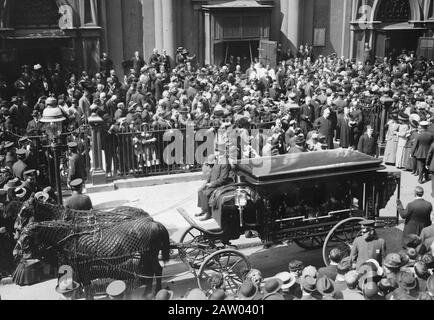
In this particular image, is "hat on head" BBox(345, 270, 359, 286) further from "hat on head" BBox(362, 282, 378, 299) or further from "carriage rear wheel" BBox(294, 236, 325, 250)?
"carriage rear wheel" BBox(294, 236, 325, 250)

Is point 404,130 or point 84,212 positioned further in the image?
point 404,130

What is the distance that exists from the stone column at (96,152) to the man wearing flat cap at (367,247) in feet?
22.9

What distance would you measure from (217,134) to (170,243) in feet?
18.4

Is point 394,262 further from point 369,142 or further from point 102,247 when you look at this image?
point 369,142

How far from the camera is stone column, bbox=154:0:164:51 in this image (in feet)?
76.4

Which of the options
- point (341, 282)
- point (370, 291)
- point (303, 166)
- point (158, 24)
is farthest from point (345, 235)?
point (158, 24)

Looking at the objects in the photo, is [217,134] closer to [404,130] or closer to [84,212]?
[404,130]

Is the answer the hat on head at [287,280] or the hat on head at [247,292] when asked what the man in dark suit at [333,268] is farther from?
the hat on head at [247,292]

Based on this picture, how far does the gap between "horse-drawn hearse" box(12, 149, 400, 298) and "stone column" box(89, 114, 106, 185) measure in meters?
4.66

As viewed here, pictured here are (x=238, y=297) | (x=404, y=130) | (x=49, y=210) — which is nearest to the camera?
(x=238, y=297)

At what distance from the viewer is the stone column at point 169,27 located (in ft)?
76.0

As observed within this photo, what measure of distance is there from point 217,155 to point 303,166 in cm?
166

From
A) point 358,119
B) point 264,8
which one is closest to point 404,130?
point 358,119

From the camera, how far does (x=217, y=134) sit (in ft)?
45.6
